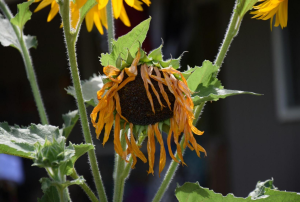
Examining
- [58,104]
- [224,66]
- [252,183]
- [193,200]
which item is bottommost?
[252,183]

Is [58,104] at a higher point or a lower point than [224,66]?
lower

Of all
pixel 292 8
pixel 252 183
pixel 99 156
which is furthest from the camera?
pixel 99 156

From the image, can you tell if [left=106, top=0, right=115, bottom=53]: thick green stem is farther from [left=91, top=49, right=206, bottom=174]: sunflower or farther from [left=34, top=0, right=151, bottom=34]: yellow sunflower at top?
[left=91, top=49, right=206, bottom=174]: sunflower

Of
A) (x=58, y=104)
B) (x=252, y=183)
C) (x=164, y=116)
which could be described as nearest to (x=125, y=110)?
(x=164, y=116)

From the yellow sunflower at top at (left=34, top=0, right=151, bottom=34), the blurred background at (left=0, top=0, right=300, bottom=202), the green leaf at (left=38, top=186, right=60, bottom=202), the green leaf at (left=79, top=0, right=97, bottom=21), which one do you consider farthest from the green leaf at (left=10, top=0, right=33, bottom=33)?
the blurred background at (left=0, top=0, right=300, bottom=202)

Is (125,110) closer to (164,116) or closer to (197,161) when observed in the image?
(164,116)

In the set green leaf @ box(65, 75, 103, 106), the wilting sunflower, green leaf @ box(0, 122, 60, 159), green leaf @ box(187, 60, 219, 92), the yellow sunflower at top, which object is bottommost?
green leaf @ box(0, 122, 60, 159)

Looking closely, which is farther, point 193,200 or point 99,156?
point 99,156
